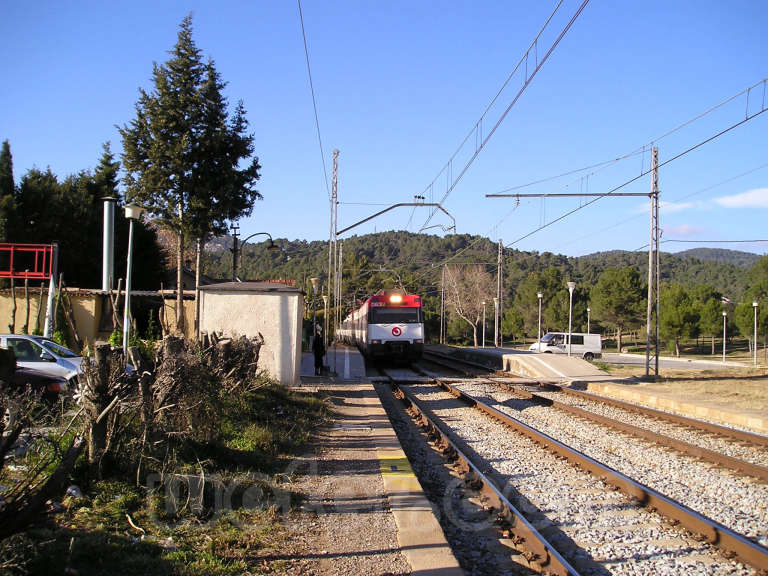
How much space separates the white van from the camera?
41.4 metres

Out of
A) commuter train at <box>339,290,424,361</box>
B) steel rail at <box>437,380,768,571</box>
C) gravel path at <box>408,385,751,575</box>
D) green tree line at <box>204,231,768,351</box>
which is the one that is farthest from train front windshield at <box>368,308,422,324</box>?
steel rail at <box>437,380,768,571</box>

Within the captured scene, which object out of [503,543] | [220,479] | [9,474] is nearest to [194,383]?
[220,479]

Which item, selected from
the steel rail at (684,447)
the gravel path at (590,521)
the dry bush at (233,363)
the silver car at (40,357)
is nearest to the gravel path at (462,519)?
the gravel path at (590,521)

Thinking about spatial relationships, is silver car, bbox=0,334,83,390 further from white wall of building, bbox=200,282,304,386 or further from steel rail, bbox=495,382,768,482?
steel rail, bbox=495,382,768,482

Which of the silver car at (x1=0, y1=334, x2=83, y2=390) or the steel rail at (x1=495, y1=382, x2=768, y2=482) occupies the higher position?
the silver car at (x1=0, y1=334, x2=83, y2=390)

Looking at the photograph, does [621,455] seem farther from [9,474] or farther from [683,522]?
[9,474]

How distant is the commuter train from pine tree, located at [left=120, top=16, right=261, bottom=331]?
9748 millimetres

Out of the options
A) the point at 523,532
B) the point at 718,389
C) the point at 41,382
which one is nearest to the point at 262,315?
the point at 41,382

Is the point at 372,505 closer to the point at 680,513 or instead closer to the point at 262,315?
the point at 680,513

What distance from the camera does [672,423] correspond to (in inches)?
499

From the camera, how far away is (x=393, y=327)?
91.1 feet

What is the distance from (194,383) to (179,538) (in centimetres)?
231

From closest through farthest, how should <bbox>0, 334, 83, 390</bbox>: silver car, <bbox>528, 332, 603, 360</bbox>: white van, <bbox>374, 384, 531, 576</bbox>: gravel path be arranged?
<bbox>374, 384, 531, 576</bbox>: gravel path
<bbox>0, 334, 83, 390</bbox>: silver car
<bbox>528, 332, 603, 360</bbox>: white van

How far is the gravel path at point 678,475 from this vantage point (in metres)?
6.42
